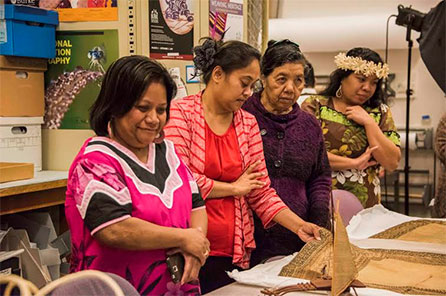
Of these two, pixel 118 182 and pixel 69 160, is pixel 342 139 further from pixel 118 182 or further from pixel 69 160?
pixel 118 182

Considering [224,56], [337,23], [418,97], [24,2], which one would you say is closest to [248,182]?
[224,56]

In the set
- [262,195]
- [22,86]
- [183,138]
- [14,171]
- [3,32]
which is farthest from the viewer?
[22,86]

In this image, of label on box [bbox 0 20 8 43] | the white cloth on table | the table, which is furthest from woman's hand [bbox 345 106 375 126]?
label on box [bbox 0 20 8 43]

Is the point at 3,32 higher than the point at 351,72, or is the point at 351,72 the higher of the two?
the point at 3,32

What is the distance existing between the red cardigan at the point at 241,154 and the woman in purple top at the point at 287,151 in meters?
0.11

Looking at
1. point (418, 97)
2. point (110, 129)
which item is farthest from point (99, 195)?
point (418, 97)

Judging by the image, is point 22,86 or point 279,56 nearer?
point 279,56

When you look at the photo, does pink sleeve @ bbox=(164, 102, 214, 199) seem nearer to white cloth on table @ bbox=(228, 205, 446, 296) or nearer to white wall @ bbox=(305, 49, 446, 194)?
white cloth on table @ bbox=(228, 205, 446, 296)

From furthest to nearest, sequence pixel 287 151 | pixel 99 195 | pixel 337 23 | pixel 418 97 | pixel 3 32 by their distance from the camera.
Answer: pixel 418 97, pixel 337 23, pixel 3 32, pixel 287 151, pixel 99 195

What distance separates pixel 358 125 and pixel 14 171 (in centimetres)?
154

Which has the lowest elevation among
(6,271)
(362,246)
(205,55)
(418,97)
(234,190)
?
(6,271)

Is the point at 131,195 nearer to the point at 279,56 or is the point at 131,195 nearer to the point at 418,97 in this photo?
the point at 279,56

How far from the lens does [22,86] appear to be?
252 centimetres

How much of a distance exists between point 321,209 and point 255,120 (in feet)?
1.36
